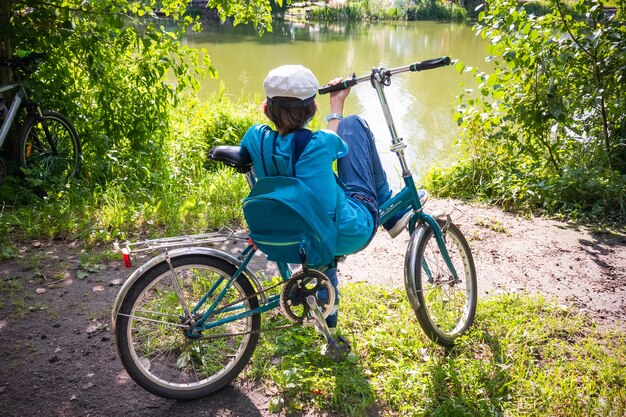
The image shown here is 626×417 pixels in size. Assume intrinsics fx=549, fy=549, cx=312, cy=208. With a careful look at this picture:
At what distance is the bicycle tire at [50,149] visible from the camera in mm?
4504

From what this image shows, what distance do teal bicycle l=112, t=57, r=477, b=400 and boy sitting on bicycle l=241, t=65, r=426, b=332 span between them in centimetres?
13

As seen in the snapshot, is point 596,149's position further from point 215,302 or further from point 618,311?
point 215,302

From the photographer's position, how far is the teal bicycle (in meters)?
2.20

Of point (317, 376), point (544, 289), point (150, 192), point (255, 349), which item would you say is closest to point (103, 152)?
point (150, 192)

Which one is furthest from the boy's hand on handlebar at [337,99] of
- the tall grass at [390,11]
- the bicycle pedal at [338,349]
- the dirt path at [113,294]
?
the tall grass at [390,11]

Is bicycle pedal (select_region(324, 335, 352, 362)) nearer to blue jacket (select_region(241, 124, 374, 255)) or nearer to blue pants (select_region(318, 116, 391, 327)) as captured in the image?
blue pants (select_region(318, 116, 391, 327))

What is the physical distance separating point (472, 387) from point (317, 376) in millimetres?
700

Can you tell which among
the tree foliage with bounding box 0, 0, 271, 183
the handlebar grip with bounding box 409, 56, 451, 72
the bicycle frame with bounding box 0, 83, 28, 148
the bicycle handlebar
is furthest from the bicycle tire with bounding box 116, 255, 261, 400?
the tree foliage with bounding box 0, 0, 271, 183

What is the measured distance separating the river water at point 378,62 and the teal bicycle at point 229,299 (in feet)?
9.54

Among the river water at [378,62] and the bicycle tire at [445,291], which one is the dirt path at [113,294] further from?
the river water at [378,62]

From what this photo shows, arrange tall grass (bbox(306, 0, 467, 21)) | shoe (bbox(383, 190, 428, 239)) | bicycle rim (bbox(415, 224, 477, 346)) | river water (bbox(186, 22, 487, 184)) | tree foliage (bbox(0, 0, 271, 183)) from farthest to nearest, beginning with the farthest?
tall grass (bbox(306, 0, 467, 21))
river water (bbox(186, 22, 487, 184))
tree foliage (bbox(0, 0, 271, 183))
bicycle rim (bbox(415, 224, 477, 346))
shoe (bbox(383, 190, 428, 239))

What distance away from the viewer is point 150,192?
184 inches

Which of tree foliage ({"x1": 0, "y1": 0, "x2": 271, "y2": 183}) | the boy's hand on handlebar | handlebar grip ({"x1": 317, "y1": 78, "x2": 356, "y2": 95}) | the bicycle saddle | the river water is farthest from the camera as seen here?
the river water

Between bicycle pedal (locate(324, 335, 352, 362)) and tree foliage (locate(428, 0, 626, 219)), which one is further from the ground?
tree foliage (locate(428, 0, 626, 219))
